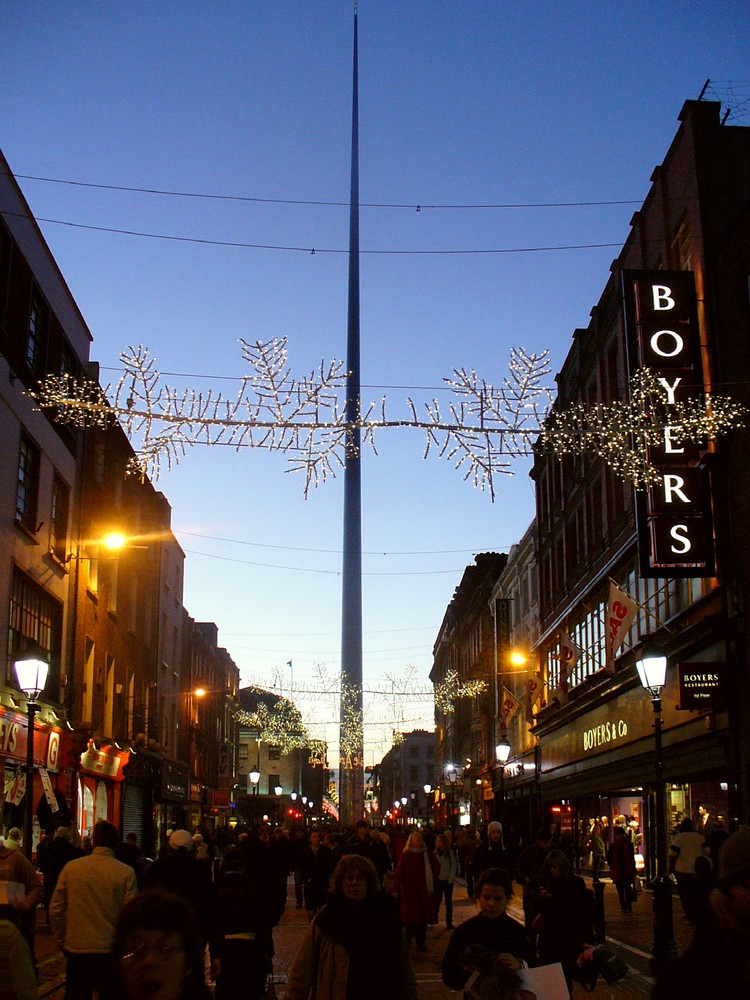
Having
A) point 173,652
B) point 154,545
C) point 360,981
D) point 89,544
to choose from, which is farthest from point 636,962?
point 173,652

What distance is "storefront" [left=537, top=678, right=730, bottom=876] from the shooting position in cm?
2555

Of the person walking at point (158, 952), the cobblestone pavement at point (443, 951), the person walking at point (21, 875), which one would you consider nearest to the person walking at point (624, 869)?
the cobblestone pavement at point (443, 951)

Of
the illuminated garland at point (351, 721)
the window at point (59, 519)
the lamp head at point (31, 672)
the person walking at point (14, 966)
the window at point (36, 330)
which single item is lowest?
the person walking at point (14, 966)

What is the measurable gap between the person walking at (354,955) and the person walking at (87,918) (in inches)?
109

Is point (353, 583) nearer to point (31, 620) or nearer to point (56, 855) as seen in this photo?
point (31, 620)

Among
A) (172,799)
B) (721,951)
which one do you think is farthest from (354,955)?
(172,799)

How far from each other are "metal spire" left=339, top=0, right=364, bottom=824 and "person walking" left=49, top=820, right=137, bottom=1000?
46.5 m

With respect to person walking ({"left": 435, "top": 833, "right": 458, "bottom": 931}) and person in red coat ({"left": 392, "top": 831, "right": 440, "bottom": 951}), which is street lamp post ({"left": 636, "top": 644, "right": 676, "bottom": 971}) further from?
person walking ({"left": 435, "top": 833, "right": 458, "bottom": 931})

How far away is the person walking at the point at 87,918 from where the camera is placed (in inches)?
354

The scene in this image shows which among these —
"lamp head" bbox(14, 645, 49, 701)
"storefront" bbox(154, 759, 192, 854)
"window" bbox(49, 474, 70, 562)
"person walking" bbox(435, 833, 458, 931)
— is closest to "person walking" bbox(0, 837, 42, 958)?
"lamp head" bbox(14, 645, 49, 701)

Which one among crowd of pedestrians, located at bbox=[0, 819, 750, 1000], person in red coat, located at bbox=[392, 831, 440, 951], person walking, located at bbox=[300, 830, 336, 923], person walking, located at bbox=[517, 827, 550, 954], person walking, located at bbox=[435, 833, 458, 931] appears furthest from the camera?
person walking, located at bbox=[435, 833, 458, 931]

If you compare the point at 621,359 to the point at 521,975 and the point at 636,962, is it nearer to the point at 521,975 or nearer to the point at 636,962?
the point at 636,962

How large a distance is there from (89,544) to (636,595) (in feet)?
49.3

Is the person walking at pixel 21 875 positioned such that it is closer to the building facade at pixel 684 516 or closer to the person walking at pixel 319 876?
the person walking at pixel 319 876
